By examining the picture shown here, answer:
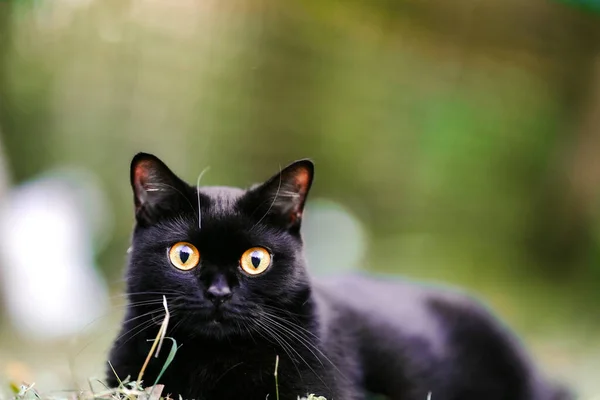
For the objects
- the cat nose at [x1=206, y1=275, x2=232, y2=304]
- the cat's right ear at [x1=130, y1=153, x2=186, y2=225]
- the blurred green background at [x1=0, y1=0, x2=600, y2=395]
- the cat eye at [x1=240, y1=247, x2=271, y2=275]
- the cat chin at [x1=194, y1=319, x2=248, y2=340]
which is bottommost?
→ the cat chin at [x1=194, y1=319, x2=248, y2=340]

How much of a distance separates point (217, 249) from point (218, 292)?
11 cm

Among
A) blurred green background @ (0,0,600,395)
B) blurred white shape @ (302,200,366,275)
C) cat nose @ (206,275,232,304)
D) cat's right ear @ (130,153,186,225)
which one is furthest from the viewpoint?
blurred green background @ (0,0,600,395)

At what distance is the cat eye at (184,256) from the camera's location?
1.49 meters

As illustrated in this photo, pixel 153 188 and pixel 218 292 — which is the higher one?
pixel 153 188

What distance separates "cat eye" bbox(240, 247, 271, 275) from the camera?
1.51m

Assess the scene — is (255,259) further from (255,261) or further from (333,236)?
(333,236)

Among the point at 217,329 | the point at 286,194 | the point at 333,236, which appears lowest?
the point at 217,329

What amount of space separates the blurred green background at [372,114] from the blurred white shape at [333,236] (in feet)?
0.31

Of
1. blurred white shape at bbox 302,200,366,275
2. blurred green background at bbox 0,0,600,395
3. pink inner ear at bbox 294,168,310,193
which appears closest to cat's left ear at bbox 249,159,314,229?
pink inner ear at bbox 294,168,310,193

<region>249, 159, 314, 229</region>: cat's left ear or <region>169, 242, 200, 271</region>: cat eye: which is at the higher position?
<region>249, 159, 314, 229</region>: cat's left ear

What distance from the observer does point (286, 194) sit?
1.65 m

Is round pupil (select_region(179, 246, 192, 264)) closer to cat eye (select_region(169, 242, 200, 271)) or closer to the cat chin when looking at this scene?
cat eye (select_region(169, 242, 200, 271))

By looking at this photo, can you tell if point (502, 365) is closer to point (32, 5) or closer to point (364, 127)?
point (32, 5)

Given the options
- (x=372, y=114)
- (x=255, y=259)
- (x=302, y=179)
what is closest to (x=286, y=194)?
(x=302, y=179)
